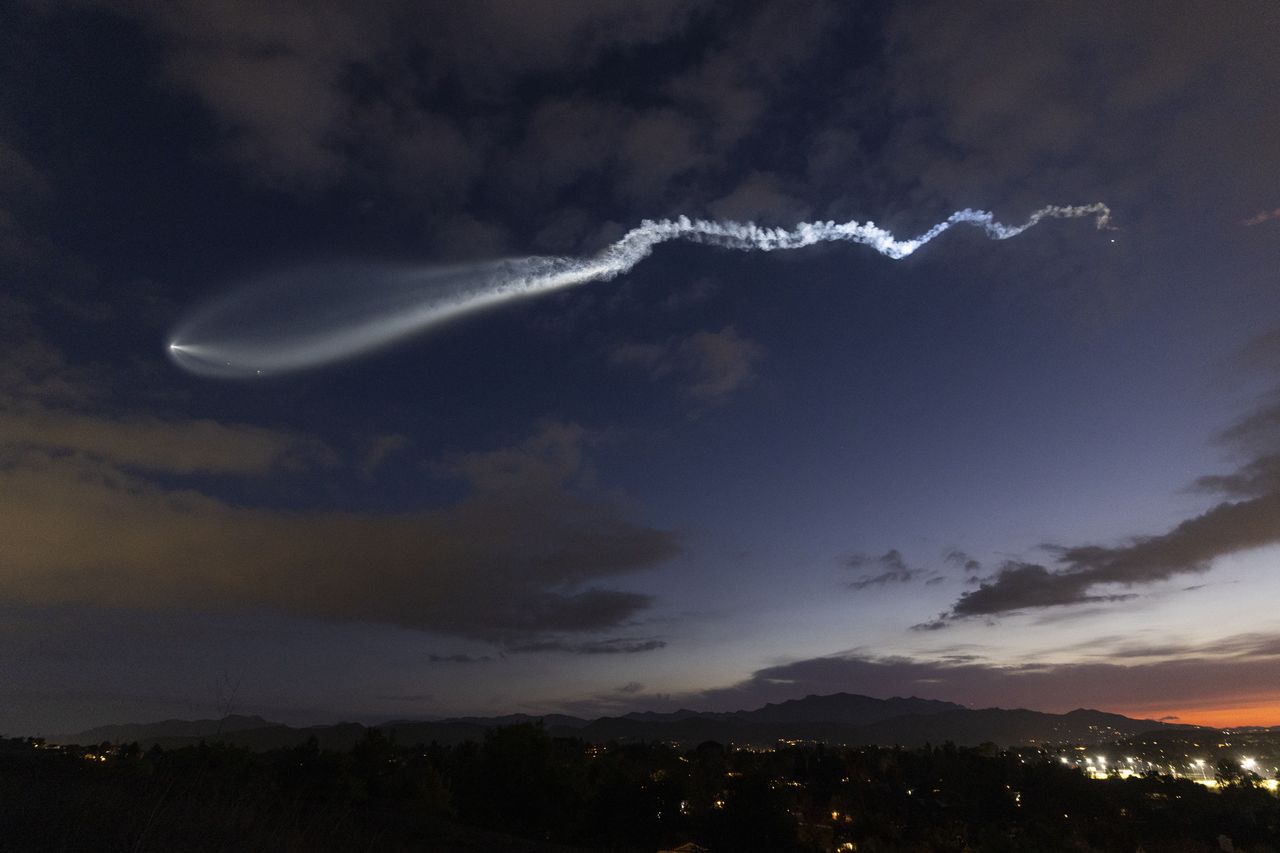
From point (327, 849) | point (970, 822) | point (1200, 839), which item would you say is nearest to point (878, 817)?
point (970, 822)

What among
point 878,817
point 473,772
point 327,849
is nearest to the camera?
point 327,849

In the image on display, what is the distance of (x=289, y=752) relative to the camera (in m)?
43.4

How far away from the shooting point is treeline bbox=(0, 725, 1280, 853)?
24.9 feet

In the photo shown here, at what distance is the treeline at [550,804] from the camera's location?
758cm

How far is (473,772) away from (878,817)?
105ft

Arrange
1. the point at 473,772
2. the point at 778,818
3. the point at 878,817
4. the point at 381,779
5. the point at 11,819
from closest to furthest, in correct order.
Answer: the point at 11,819 → the point at 778,818 → the point at 473,772 → the point at 381,779 → the point at 878,817

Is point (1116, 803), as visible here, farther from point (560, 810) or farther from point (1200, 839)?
point (560, 810)

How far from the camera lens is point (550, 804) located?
104ft

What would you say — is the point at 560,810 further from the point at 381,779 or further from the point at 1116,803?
the point at 1116,803

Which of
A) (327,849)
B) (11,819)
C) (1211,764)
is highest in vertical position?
(11,819)

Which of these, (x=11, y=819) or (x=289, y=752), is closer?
(x=11, y=819)

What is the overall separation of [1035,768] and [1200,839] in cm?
2534

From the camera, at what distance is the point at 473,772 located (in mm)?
33875

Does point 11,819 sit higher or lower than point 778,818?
higher
